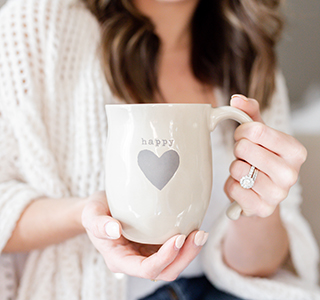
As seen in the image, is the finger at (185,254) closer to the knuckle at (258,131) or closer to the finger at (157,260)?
Answer: the finger at (157,260)

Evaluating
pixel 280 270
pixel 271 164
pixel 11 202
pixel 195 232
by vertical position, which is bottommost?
pixel 280 270

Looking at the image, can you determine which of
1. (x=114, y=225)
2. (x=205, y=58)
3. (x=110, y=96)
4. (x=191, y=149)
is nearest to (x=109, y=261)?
(x=114, y=225)

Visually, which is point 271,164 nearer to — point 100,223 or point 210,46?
point 100,223

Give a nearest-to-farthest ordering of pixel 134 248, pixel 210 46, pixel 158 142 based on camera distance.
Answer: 1. pixel 158 142
2. pixel 134 248
3. pixel 210 46

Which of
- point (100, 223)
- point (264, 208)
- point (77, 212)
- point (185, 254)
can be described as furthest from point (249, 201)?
point (77, 212)

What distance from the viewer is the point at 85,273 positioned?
2.47ft

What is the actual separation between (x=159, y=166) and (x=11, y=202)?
446mm

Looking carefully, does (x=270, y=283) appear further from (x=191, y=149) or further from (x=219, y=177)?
(x=191, y=149)

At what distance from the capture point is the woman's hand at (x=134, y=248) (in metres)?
0.44

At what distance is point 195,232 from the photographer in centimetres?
49

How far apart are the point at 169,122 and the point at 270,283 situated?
0.66m

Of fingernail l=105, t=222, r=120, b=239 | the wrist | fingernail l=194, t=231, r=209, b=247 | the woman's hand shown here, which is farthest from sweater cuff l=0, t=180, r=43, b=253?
fingernail l=194, t=231, r=209, b=247

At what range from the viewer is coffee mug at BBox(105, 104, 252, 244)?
436 mm

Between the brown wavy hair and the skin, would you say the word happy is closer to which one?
the skin
